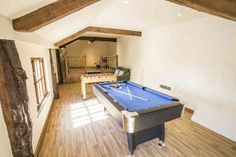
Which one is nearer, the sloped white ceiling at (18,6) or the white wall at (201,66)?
the sloped white ceiling at (18,6)

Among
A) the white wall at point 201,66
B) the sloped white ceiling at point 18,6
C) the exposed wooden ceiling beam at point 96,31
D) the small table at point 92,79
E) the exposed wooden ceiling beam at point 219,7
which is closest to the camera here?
the sloped white ceiling at point 18,6

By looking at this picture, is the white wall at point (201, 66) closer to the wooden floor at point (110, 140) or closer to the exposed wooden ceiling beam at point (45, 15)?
the wooden floor at point (110, 140)

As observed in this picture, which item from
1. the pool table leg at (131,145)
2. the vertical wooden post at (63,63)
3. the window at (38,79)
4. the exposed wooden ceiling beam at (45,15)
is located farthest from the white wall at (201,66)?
the vertical wooden post at (63,63)

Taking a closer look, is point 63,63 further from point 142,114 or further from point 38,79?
point 142,114

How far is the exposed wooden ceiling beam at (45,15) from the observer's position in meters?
1.39

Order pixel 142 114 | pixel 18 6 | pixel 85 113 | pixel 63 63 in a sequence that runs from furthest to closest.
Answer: pixel 63 63
pixel 85 113
pixel 142 114
pixel 18 6

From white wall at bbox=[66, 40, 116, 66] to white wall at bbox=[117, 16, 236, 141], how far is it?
7611 millimetres

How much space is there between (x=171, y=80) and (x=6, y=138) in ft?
14.1

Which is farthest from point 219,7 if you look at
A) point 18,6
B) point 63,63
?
point 63,63

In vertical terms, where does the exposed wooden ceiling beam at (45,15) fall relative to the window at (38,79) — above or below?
above

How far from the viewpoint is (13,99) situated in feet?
4.66

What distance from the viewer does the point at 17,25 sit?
1369 millimetres

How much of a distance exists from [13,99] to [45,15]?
103cm

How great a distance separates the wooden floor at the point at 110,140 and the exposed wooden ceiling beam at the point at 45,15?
2.06m
